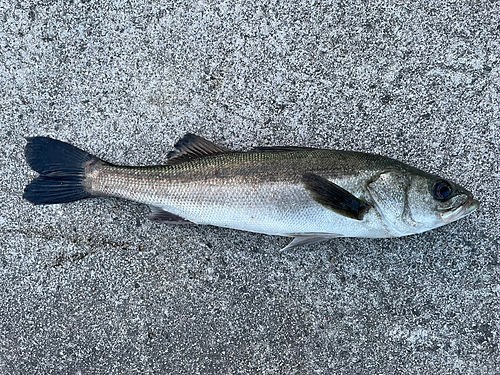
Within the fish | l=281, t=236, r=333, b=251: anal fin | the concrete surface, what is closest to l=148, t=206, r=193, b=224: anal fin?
the fish

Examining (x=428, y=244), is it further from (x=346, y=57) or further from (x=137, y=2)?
(x=137, y=2)

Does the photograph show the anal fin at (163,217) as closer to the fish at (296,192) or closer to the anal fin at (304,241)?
the fish at (296,192)

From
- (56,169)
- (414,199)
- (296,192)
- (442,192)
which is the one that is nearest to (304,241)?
(296,192)

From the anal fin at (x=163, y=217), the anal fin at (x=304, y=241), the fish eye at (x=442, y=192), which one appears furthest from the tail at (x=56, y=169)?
the fish eye at (x=442, y=192)

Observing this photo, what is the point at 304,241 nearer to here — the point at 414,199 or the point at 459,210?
the point at 414,199

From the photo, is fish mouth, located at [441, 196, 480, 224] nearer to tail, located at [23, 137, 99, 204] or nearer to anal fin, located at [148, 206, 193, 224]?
anal fin, located at [148, 206, 193, 224]

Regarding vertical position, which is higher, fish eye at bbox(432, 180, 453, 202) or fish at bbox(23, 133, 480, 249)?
fish eye at bbox(432, 180, 453, 202)
